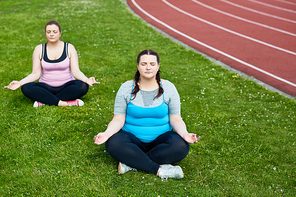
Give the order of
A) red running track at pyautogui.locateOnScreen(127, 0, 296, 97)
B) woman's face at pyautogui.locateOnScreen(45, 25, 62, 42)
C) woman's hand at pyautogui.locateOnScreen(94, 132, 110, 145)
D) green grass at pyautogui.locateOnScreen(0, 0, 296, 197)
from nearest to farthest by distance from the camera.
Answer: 1. woman's hand at pyautogui.locateOnScreen(94, 132, 110, 145)
2. green grass at pyautogui.locateOnScreen(0, 0, 296, 197)
3. woman's face at pyautogui.locateOnScreen(45, 25, 62, 42)
4. red running track at pyautogui.locateOnScreen(127, 0, 296, 97)

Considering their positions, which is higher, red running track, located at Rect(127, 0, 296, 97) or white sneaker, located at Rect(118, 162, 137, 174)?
white sneaker, located at Rect(118, 162, 137, 174)

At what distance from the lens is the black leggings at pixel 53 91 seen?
643 centimetres

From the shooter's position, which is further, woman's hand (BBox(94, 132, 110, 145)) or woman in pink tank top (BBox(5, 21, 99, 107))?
woman in pink tank top (BBox(5, 21, 99, 107))

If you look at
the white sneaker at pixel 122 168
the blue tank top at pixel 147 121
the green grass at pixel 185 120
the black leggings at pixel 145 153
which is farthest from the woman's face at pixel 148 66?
the green grass at pixel 185 120

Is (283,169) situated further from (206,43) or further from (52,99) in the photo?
(206,43)

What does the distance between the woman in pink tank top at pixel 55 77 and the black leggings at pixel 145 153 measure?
232 cm

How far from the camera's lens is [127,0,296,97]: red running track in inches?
376

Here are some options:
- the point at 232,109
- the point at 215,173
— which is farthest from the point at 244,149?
the point at 232,109

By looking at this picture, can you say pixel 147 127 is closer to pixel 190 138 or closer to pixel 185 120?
pixel 190 138

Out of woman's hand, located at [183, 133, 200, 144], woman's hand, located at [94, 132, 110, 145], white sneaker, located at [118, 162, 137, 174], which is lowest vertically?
white sneaker, located at [118, 162, 137, 174]

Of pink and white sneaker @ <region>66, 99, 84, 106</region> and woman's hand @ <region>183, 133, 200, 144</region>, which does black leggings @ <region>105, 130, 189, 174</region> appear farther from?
pink and white sneaker @ <region>66, 99, 84, 106</region>

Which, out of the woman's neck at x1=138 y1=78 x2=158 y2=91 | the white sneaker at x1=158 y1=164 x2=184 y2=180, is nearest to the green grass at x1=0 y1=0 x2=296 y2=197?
the white sneaker at x1=158 y1=164 x2=184 y2=180

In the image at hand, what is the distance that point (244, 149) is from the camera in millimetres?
5281

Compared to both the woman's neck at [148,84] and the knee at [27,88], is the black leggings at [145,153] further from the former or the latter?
the knee at [27,88]
